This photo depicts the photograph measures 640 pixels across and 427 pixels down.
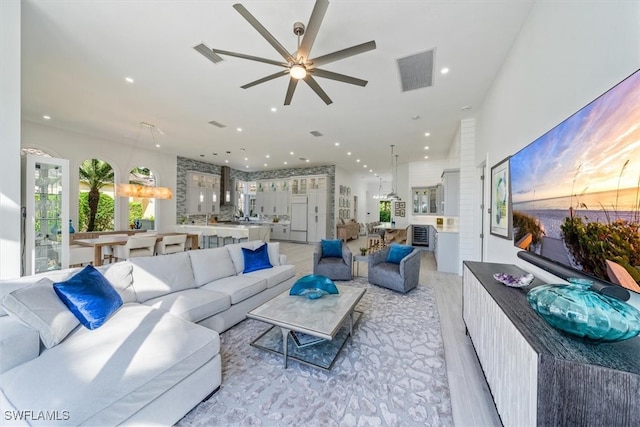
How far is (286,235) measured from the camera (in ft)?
34.0

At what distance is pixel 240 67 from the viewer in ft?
10.5

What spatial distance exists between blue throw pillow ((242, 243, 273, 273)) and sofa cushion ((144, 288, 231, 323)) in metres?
0.86

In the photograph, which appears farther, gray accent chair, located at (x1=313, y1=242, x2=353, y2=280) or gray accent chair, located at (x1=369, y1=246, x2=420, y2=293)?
gray accent chair, located at (x1=313, y1=242, x2=353, y2=280)

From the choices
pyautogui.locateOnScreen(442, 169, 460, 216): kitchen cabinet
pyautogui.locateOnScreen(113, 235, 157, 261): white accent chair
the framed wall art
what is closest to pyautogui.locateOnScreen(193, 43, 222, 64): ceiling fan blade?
pyautogui.locateOnScreen(113, 235, 157, 261): white accent chair

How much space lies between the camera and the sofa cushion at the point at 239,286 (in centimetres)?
275

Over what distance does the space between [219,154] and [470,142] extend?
24.9 ft

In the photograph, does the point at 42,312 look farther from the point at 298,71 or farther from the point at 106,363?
the point at 298,71

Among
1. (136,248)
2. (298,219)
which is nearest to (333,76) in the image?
(136,248)

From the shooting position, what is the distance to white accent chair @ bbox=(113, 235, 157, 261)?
4.41 m

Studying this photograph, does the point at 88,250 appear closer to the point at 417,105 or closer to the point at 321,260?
the point at 321,260

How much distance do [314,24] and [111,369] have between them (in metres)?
2.83

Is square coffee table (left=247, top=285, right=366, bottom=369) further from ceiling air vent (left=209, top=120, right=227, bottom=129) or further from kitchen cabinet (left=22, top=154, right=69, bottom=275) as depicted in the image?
ceiling air vent (left=209, top=120, right=227, bottom=129)

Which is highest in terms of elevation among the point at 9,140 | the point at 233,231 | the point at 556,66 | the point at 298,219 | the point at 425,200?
the point at 556,66

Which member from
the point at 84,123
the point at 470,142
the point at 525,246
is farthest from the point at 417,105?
the point at 84,123
